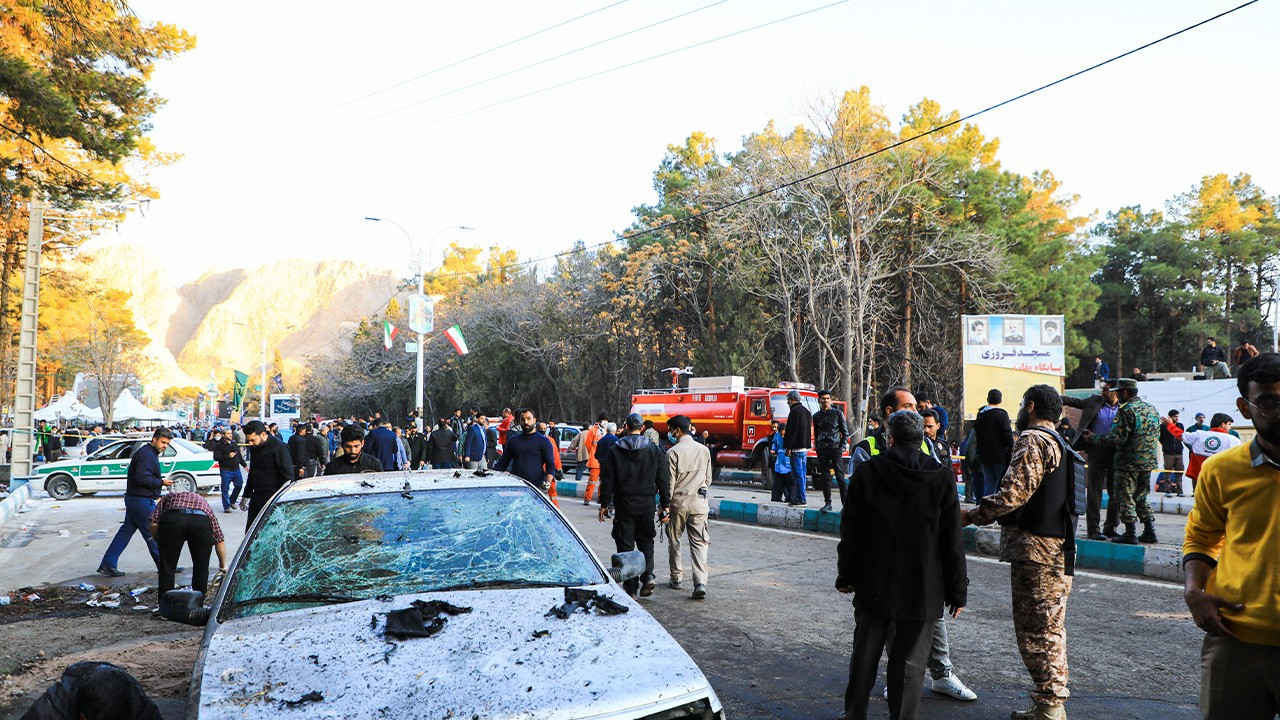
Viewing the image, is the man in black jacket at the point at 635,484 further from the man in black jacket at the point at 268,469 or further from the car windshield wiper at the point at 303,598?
the car windshield wiper at the point at 303,598

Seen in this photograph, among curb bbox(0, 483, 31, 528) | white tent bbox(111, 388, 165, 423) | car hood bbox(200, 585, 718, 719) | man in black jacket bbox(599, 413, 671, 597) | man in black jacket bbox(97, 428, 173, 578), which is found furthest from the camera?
white tent bbox(111, 388, 165, 423)

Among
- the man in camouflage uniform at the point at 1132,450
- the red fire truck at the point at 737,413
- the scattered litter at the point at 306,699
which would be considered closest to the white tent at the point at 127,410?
the red fire truck at the point at 737,413

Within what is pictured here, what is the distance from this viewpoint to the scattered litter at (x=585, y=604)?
142 inches

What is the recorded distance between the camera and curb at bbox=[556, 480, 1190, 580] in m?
9.32

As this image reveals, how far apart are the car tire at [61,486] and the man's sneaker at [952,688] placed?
73.2ft

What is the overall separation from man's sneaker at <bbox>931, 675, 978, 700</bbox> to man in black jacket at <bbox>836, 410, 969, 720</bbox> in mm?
935

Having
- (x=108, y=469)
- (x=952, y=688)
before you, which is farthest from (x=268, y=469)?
(x=108, y=469)

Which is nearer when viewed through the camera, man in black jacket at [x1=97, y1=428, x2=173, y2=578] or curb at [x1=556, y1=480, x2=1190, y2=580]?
curb at [x1=556, y1=480, x2=1190, y2=580]

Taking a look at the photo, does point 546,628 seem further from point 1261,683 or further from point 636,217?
point 636,217

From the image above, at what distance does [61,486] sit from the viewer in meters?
21.6

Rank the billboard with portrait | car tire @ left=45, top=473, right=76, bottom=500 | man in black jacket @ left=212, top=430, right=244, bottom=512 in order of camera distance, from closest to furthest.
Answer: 1. man in black jacket @ left=212, top=430, right=244, bottom=512
2. car tire @ left=45, top=473, right=76, bottom=500
3. the billboard with portrait

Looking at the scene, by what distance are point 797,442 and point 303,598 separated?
11.8 meters

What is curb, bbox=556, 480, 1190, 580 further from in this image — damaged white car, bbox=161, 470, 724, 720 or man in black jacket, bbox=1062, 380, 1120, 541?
damaged white car, bbox=161, 470, 724, 720

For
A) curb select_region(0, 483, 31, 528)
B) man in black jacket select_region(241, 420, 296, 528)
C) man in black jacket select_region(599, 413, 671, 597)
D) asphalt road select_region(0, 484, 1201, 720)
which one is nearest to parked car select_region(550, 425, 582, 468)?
curb select_region(0, 483, 31, 528)
